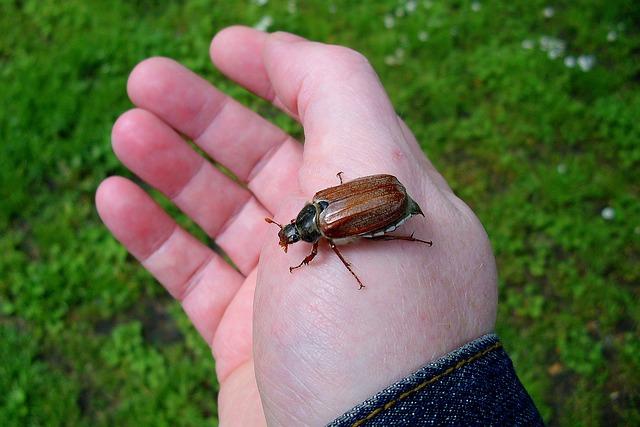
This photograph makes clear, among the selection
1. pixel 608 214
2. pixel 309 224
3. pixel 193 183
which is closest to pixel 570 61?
pixel 608 214

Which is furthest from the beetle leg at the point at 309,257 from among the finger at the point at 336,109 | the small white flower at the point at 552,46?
the small white flower at the point at 552,46

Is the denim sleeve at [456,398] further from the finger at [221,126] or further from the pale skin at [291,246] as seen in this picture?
the finger at [221,126]

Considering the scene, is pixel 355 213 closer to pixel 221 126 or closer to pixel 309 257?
pixel 309 257

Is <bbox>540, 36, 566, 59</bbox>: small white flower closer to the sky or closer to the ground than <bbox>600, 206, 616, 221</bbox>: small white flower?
closer to the sky

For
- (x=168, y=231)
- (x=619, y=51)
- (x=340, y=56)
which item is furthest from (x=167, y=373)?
(x=619, y=51)

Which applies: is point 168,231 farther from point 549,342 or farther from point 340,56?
point 549,342

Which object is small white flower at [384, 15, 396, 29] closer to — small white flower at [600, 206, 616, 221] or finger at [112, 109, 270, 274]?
small white flower at [600, 206, 616, 221]

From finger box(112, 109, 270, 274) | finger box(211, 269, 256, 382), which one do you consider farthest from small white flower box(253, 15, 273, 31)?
finger box(211, 269, 256, 382)
